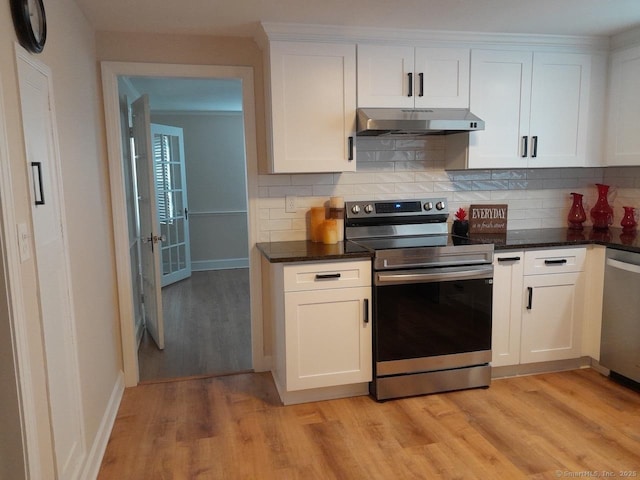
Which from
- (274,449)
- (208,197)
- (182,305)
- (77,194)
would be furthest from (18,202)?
(208,197)

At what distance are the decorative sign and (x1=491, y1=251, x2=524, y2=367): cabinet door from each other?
1.32 feet

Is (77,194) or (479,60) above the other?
(479,60)

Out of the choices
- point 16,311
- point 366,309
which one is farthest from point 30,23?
point 366,309

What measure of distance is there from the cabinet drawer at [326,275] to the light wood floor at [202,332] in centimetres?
103

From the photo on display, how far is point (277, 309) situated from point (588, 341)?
2070mm

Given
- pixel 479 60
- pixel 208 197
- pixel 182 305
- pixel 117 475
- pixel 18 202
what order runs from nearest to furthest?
1. pixel 18 202
2. pixel 117 475
3. pixel 479 60
4. pixel 182 305
5. pixel 208 197

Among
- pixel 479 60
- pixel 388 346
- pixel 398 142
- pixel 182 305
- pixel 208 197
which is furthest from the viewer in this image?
pixel 208 197

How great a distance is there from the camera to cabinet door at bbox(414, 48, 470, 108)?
298cm

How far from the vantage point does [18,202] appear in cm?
147

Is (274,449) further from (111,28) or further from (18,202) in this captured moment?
(111,28)

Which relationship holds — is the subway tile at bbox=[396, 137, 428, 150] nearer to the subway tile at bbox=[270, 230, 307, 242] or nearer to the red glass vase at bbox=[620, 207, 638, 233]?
the subway tile at bbox=[270, 230, 307, 242]

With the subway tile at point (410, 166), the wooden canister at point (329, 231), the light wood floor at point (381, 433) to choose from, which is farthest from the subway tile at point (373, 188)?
the light wood floor at point (381, 433)

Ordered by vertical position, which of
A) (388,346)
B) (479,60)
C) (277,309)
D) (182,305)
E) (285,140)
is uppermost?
(479,60)

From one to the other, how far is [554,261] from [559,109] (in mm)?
1056
